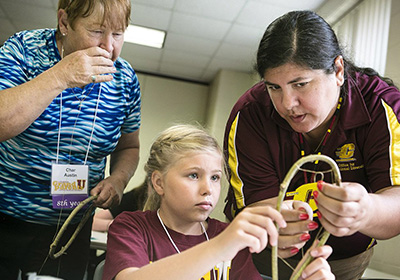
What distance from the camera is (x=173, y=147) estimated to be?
1.11 m

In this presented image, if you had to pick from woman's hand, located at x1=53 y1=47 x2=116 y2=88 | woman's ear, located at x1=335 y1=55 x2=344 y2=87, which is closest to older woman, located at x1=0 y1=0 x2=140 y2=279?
woman's hand, located at x1=53 y1=47 x2=116 y2=88

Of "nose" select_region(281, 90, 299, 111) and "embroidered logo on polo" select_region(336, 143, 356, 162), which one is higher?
"nose" select_region(281, 90, 299, 111)

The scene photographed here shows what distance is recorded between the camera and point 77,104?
3.64ft

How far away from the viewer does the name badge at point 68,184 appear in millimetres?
1097

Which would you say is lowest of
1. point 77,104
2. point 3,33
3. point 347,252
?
point 347,252

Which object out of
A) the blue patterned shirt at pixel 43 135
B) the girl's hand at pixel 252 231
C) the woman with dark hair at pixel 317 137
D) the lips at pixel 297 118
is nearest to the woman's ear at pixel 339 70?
the woman with dark hair at pixel 317 137

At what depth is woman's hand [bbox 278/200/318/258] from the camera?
0.74m

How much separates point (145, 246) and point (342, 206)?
45cm

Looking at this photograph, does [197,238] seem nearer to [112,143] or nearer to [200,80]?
[112,143]

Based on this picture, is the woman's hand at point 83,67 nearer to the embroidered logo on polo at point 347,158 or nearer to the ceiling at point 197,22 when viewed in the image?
the embroidered logo on polo at point 347,158

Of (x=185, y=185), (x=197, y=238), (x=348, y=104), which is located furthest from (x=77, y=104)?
(x=348, y=104)

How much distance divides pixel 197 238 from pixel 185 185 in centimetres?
13

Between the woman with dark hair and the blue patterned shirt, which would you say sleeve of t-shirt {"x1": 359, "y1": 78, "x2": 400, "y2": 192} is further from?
the blue patterned shirt

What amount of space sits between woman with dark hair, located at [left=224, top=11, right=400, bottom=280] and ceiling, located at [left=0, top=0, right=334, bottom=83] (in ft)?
7.55
